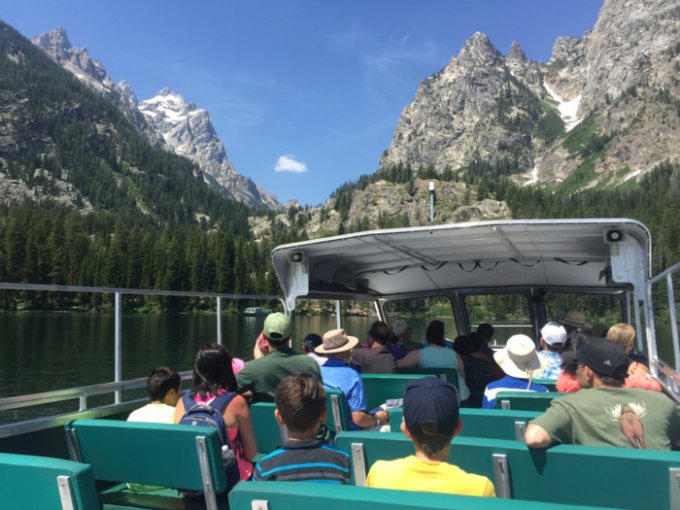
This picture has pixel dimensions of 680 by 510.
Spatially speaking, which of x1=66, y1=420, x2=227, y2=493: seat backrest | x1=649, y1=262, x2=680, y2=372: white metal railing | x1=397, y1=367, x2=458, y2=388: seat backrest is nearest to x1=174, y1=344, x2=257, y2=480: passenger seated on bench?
x1=66, y1=420, x2=227, y2=493: seat backrest

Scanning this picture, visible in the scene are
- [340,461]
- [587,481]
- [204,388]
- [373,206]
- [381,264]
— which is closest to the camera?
[587,481]

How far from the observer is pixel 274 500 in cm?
177

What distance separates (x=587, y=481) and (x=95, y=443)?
2460 millimetres

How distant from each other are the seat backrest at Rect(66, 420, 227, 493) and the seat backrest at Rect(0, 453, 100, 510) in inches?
22.7

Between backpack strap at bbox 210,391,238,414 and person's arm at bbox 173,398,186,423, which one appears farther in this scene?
person's arm at bbox 173,398,186,423

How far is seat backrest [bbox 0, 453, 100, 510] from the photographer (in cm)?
215

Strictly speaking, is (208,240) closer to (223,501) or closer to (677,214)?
(677,214)

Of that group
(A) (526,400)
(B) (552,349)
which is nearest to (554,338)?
(B) (552,349)

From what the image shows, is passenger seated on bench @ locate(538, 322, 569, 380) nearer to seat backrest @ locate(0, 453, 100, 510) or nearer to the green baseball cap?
the green baseball cap

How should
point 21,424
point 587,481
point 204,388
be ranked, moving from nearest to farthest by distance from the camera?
point 587,481, point 204,388, point 21,424

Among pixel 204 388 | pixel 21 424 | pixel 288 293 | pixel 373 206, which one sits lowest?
pixel 21 424

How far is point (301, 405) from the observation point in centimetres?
252

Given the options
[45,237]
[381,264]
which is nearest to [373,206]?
[45,237]

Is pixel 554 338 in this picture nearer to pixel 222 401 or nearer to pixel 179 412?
pixel 222 401
